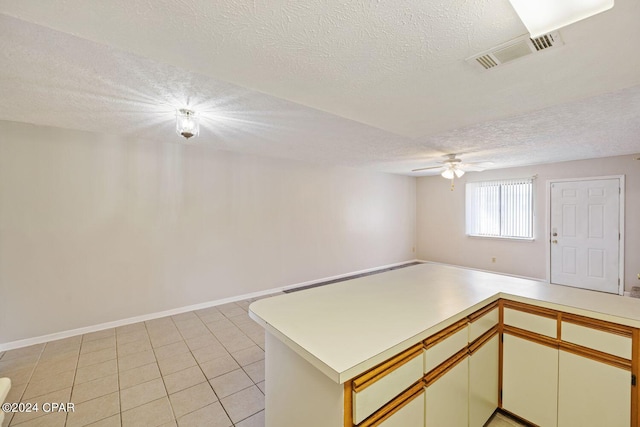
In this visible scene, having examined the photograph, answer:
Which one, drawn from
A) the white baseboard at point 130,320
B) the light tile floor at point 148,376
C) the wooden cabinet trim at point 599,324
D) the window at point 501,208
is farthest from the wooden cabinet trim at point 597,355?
the window at point 501,208

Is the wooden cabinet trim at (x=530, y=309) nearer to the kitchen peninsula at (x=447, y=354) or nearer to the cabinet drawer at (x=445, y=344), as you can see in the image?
the kitchen peninsula at (x=447, y=354)

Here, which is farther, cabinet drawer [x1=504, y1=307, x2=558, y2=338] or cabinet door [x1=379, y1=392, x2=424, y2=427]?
cabinet drawer [x1=504, y1=307, x2=558, y2=338]

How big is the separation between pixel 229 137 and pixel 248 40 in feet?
7.17

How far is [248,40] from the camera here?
4.46 ft

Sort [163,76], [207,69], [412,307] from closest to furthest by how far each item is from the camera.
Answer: [412,307] < [207,69] < [163,76]

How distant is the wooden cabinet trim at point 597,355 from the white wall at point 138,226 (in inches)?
154

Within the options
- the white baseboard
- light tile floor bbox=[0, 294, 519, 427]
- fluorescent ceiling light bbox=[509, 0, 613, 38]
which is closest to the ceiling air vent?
fluorescent ceiling light bbox=[509, 0, 613, 38]

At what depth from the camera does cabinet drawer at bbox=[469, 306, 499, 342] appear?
1.60 m

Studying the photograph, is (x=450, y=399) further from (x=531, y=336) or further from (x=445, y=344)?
(x=531, y=336)

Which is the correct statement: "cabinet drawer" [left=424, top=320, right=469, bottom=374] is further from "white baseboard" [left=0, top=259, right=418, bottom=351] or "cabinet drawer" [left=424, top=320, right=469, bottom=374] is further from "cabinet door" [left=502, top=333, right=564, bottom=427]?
"white baseboard" [left=0, top=259, right=418, bottom=351]

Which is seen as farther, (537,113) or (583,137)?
(583,137)

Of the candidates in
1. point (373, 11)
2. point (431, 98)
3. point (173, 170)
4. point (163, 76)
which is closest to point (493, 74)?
point (431, 98)

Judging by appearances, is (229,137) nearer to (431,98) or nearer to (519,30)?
(431,98)

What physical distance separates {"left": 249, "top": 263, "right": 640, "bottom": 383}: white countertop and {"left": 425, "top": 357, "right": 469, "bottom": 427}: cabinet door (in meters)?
0.31
